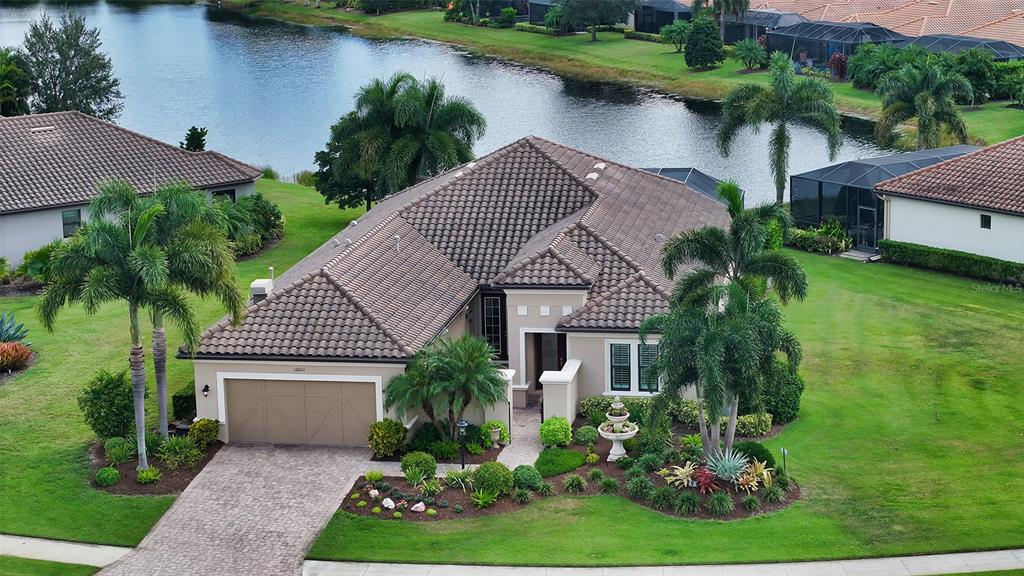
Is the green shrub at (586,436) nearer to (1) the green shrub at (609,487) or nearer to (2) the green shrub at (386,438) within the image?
(1) the green shrub at (609,487)

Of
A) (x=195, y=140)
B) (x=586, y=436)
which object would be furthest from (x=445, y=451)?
(x=195, y=140)

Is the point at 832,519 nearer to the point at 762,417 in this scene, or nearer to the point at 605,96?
the point at 762,417

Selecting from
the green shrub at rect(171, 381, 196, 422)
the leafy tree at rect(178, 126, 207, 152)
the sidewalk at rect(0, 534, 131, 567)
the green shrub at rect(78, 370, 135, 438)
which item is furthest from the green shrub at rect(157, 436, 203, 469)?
the leafy tree at rect(178, 126, 207, 152)

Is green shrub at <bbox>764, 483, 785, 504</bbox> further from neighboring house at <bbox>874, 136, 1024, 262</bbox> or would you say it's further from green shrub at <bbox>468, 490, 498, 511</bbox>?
neighboring house at <bbox>874, 136, 1024, 262</bbox>

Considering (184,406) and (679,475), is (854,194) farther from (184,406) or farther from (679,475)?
(184,406)

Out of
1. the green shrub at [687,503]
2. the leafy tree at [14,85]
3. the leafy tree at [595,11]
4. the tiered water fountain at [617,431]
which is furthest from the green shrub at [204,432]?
the leafy tree at [595,11]
